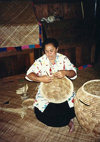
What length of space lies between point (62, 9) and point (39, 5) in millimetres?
715

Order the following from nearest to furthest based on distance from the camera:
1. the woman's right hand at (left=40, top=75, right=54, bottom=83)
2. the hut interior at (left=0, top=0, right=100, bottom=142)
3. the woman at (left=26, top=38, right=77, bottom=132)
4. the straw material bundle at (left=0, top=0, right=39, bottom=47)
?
1. the woman's right hand at (left=40, top=75, right=54, bottom=83)
2. the woman at (left=26, top=38, right=77, bottom=132)
3. the hut interior at (left=0, top=0, right=100, bottom=142)
4. the straw material bundle at (left=0, top=0, right=39, bottom=47)

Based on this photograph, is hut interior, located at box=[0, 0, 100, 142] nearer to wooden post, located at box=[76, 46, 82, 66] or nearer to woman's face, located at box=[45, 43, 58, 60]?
wooden post, located at box=[76, 46, 82, 66]

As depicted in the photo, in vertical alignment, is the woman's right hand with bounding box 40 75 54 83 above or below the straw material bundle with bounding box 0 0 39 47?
below

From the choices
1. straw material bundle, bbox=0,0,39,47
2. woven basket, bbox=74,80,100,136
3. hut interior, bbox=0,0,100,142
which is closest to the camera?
woven basket, bbox=74,80,100,136

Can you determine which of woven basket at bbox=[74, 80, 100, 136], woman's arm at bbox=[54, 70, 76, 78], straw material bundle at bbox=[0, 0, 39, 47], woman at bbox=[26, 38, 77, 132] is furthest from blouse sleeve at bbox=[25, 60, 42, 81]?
straw material bundle at bbox=[0, 0, 39, 47]

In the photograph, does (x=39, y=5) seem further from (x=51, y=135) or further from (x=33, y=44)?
(x=51, y=135)

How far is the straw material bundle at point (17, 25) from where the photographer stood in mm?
3180

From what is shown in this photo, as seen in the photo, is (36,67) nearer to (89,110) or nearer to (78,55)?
(89,110)

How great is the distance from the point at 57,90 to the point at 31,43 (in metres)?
1.90

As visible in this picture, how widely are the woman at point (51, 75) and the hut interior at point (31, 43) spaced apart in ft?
0.76

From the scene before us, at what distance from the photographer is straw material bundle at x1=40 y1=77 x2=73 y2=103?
1752 millimetres

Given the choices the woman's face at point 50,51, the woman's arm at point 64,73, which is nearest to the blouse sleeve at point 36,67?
the woman's face at point 50,51

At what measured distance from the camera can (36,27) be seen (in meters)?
3.29

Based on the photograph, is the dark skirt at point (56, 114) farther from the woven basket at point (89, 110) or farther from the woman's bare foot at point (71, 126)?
the woven basket at point (89, 110)
